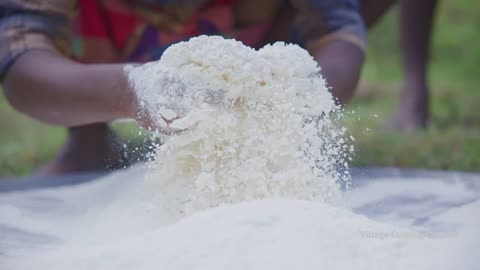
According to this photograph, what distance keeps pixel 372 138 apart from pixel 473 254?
3.86ft

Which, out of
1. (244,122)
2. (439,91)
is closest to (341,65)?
(244,122)

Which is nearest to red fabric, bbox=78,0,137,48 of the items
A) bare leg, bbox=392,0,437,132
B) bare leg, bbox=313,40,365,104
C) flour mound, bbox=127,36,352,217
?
bare leg, bbox=313,40,365,104

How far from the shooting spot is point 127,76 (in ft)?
2.86

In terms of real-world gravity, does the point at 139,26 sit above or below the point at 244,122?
above

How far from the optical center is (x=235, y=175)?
83 cm

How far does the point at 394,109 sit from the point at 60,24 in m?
1.44

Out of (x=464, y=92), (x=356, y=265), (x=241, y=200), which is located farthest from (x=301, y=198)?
(x=464, y=92)

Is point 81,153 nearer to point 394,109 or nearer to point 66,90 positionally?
point 66,90

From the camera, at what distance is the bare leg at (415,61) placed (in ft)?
6.09

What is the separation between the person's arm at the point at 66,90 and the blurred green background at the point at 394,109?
0.14 feet

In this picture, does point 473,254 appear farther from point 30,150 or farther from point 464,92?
point 464,92

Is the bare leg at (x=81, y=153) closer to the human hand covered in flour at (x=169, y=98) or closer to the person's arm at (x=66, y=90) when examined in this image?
the person's arm at (x=66, y=90)

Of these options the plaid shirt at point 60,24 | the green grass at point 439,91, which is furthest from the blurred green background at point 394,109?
the plaid shirt at point 60,24

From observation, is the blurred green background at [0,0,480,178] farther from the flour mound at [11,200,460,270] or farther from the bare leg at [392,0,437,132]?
the flour mound at [11,200,460,270]
